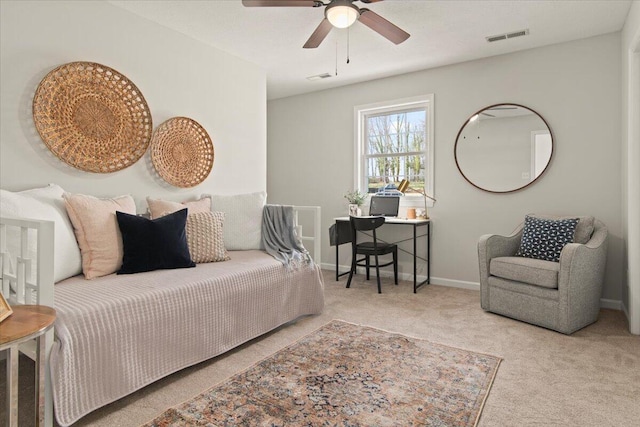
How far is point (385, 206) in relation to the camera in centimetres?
444

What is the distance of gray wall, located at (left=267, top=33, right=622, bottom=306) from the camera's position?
11.1 feet

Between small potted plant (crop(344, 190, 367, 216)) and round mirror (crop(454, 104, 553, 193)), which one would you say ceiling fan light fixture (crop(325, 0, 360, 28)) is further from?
small potted plant (crop(344, 190, 367, 216))

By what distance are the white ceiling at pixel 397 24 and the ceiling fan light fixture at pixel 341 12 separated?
451mm

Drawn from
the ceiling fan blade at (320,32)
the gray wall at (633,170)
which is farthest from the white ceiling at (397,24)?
the gray wall at (633,170)

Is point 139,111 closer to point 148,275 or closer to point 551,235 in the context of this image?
point 148,275

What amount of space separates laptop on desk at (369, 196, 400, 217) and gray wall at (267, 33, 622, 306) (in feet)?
1.34

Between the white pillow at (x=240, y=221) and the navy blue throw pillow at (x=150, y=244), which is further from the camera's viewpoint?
the white pillow at (x=240, y=221)

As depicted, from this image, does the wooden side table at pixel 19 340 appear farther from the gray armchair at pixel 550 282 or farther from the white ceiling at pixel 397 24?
the gray armchair at pixel 550 282

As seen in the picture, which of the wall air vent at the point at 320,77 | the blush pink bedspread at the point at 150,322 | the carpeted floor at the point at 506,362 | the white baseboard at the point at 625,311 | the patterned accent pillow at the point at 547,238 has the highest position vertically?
the wall air vent at the point at 320,77

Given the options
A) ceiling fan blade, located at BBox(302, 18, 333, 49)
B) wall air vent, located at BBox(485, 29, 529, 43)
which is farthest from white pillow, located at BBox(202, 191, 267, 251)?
wall air vent, located at BBox(485, 29, 529, 43)

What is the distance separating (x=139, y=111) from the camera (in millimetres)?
2994

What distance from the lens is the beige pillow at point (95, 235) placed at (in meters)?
2.27

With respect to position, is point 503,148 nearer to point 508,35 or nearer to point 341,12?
point 508,35

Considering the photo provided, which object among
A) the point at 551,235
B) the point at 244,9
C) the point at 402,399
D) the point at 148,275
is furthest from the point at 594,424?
the point at 244,9
